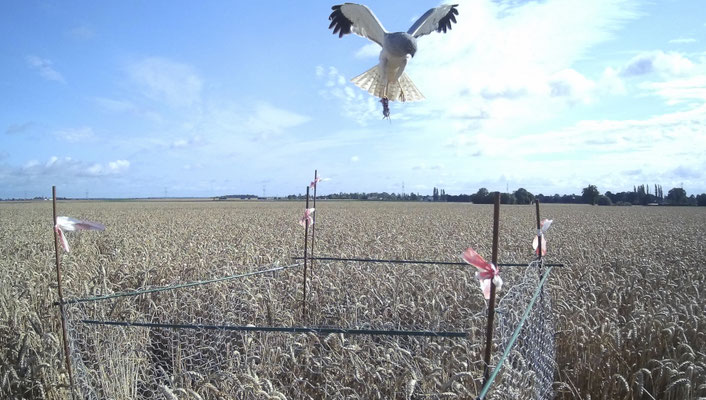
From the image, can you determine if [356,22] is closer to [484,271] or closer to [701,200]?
[484,271]

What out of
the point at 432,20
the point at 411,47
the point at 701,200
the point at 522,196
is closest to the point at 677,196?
the point at 701,200

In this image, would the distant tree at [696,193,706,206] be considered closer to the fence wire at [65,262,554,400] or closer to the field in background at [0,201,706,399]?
the field in background at [0,201,706,399]

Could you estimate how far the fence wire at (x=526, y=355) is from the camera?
2.71 meters

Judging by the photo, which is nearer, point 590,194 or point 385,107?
point 385,107

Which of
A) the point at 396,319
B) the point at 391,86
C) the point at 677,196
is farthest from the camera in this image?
the point at 677,196

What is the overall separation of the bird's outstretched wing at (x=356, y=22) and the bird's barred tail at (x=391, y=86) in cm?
49

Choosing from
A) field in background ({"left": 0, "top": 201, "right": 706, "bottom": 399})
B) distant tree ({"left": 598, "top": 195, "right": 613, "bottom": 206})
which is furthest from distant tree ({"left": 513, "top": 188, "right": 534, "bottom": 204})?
field in background ({"left": 0, "top": 201, "right": 706, "bottom": 399})

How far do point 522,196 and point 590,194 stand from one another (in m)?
22.5

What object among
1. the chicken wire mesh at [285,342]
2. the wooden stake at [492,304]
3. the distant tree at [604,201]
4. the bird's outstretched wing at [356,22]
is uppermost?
the bird's outstretched wing at [356,22]

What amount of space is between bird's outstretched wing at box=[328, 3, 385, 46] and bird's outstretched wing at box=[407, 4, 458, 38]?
483mm

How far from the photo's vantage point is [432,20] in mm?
6062

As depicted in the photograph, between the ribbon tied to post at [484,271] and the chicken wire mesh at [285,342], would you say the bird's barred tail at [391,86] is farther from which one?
the ribbon tied to post at [484,271]

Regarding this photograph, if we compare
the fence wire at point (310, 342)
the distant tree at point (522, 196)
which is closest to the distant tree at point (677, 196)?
the distant tree at point (522, 196)

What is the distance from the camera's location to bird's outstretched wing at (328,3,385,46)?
5.49m
